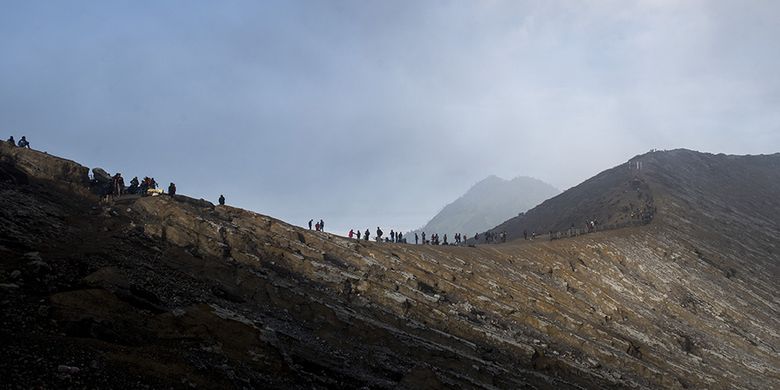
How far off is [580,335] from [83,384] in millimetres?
41744

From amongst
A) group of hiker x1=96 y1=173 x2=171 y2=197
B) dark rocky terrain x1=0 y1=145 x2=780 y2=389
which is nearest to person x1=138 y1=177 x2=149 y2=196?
group of hiker x1=96 y1=173 x2=171 y2=197

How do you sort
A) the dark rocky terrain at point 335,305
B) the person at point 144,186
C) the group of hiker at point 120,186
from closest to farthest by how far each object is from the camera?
the dark rocky terrain at point 335,305
the group of hiker at point 120,186
the person at point 144,186

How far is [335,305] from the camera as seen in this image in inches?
1357

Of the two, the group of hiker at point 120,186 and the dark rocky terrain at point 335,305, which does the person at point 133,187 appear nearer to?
the group of hiker at point 120,186

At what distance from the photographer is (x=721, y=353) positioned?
183 feet

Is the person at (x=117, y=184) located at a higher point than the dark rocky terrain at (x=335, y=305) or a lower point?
higher

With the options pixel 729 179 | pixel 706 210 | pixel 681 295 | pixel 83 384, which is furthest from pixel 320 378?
pixel 729 179

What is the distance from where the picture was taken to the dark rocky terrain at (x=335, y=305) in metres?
19.3

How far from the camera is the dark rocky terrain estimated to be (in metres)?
19.3

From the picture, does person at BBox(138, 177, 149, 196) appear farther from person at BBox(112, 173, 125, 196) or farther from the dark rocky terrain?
the dark rocky terrain

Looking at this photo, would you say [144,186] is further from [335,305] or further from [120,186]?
[335,305]

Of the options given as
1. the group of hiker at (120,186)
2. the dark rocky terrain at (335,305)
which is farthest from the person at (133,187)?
the dark rocky terrain at (335,305)

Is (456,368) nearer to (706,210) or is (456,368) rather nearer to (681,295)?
(681,295)

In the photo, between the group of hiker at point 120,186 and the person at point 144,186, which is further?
the person at point 144,186
